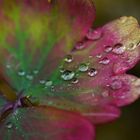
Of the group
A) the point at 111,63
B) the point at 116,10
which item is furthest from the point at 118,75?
the point at 116,10

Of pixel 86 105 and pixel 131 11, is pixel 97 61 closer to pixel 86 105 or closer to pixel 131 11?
pixel 86 105

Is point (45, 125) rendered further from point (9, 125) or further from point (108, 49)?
point (108, 49)

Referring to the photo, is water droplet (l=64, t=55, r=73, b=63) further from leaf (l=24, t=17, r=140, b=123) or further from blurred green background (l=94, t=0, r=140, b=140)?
blurred green background (l=94, t=0, r=140, b=140)

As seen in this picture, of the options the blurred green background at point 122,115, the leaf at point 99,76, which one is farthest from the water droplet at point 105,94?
the blurred green background at point 122,115

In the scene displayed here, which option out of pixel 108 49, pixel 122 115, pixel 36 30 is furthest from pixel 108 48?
pixel 122 115

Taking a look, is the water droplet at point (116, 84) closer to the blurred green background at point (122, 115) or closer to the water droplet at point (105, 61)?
the water droplet at point (105, 61)

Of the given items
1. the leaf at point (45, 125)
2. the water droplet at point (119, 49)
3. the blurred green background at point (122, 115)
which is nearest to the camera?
the leaf at point (45, 125)
